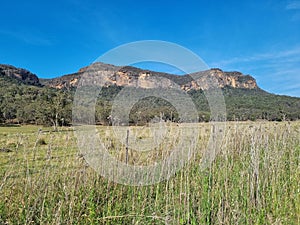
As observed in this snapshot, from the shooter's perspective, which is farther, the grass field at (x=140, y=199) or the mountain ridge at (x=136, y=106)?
the mountain ridge at (x=136, y=106)

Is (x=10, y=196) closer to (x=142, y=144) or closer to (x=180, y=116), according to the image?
(x=142, y=144)

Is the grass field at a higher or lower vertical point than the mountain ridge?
lower

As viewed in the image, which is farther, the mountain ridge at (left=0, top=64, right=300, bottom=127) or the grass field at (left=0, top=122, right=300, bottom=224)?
the mountain ridge at (left=0, top=64, right=300, bottom=127)

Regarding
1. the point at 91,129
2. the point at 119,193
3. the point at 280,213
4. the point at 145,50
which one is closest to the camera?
the point at 280,213

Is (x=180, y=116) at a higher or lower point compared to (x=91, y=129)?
higher

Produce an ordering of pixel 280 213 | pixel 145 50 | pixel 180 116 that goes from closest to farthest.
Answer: pixel 280 213
pixel 145 50
pixel 180 116

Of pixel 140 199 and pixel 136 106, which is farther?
pixel 136 106

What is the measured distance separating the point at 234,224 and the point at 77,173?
231cm

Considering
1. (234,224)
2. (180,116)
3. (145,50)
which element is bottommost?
(234,224)

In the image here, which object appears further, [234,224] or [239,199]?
[239,199]

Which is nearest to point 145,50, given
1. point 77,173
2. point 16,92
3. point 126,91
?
point 126,91

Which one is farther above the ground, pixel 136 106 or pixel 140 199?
pixel 136 106

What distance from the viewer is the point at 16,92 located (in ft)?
269

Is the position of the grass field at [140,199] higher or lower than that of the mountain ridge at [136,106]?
lower
